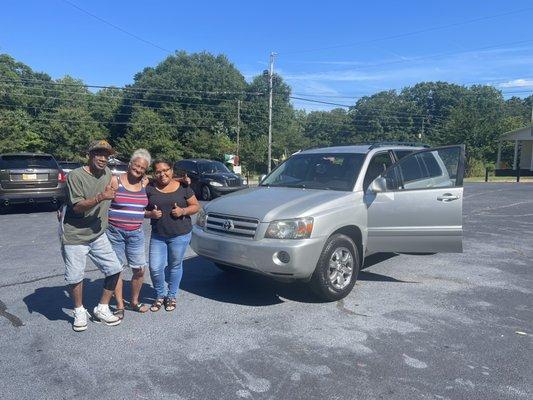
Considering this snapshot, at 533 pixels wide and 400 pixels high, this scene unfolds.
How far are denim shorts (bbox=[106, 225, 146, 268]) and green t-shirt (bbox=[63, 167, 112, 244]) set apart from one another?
21cm

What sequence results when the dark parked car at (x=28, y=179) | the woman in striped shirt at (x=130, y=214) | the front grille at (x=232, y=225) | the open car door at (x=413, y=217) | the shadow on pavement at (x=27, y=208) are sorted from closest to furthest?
the woman in striped shirt at (x=130, y=214) < the front grille at (x=232, y=225) < the open car door at (x=413, y=217) < the dark parked car at (x=28, y=179) < the shadow on pavement at (x=27, y=208)

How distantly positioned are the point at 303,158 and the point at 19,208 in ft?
35.1

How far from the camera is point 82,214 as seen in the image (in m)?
4.01

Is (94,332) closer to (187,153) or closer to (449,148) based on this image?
(449,148)

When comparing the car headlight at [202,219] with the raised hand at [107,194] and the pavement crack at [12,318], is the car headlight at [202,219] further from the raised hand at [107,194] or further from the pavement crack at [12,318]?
the pavement crack at [12,318]

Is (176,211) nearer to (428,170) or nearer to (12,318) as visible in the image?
(12,318)

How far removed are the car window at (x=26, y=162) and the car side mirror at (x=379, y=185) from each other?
10146 millimetres

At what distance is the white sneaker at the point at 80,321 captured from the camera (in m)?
4.20

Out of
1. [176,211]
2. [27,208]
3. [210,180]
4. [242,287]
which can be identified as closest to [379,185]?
[242,287]

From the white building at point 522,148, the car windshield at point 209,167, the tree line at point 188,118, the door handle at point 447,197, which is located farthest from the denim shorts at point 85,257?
the white building at point 522,148

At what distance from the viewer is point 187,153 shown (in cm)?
4894

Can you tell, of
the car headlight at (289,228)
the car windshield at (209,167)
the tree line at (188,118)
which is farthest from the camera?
the tree line at (188,118)

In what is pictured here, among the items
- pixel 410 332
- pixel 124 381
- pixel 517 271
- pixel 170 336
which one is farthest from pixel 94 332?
pixel 517 271

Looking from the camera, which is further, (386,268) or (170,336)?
(386,268)
